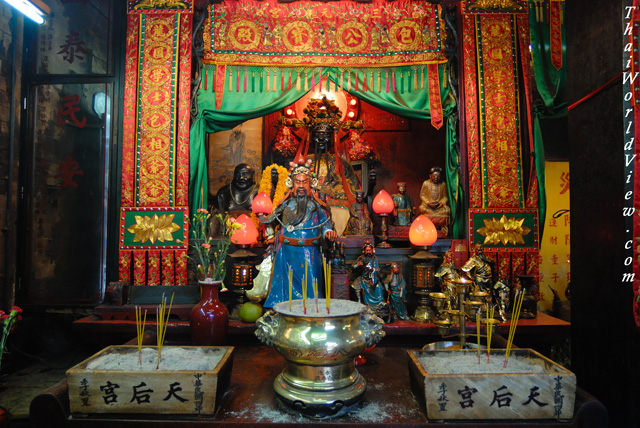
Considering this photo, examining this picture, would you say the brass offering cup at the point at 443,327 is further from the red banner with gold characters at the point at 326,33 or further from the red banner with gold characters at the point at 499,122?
the red banner with gold characters at the point at 326,33

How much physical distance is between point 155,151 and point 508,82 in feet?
13.1

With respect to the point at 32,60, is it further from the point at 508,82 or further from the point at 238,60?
the point at 508,82

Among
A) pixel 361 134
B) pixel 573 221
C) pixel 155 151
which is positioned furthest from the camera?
pixel 361 134

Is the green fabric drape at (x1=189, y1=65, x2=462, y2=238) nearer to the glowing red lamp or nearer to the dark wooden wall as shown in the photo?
the glowing red lamp

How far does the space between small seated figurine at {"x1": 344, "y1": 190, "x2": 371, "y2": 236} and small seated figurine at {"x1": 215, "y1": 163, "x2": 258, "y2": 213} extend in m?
1.36

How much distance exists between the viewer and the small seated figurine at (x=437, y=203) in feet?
15.5

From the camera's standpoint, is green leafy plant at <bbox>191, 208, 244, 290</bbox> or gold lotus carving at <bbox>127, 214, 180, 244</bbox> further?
gold lotus carving at <bbox>127, 214, 180, 244</bbox>

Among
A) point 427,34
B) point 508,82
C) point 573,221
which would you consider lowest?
point 573,221

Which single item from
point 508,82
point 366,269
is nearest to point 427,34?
point 508,82

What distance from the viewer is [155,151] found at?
4.31m

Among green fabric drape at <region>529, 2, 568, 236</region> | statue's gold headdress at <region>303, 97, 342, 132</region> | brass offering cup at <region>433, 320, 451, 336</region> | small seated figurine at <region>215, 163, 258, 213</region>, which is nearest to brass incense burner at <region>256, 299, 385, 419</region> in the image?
brass offering cup at <region>433, 320, 451, 336</region>

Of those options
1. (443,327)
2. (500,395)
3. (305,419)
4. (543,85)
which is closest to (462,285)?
(443,327)

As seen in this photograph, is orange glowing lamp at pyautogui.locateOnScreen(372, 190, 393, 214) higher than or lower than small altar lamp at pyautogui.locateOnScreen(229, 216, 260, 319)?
higher

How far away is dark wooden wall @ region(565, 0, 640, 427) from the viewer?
1920mm
